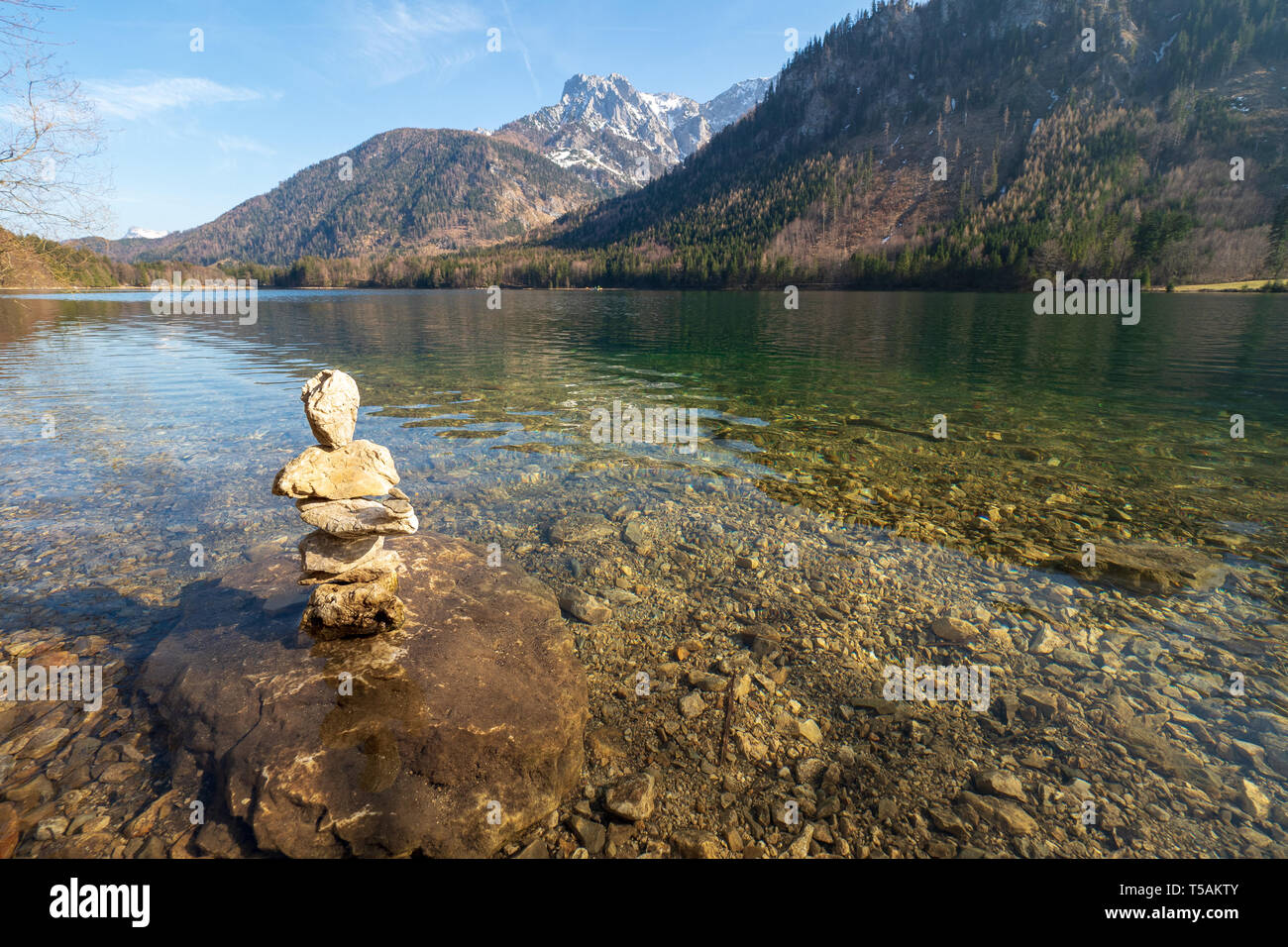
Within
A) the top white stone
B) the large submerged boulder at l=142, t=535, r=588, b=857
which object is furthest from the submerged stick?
the top white stone

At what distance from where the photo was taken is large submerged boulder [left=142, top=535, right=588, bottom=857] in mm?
4484

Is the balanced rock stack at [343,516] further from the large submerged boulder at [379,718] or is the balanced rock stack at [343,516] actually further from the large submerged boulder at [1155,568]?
the large submerged boulder at [1155,568]

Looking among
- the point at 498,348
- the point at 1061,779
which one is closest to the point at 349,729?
the point at 1061,779

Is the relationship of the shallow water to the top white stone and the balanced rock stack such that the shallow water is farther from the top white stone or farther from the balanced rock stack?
the top white stone

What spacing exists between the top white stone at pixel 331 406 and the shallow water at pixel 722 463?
3.68 meters

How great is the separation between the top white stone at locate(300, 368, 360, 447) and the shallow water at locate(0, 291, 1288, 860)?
368 cm

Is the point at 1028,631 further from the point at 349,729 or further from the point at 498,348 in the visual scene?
the point at 498,348

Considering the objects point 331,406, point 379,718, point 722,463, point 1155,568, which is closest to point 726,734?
point 379,718

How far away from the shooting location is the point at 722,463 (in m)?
15.2

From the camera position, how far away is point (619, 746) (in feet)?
18.7

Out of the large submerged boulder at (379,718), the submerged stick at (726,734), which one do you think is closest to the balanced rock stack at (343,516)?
the large submerged boulder at (379,718)

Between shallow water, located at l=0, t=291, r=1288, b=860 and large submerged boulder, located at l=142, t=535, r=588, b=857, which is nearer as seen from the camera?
large submerged boulder, located at l=142, t=535, r=588, b=857

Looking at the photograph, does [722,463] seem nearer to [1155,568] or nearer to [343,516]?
[1155,568]

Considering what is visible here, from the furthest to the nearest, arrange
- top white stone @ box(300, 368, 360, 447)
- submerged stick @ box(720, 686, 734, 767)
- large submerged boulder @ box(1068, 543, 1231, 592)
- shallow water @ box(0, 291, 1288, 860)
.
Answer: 1. large submerged boulder @ box(1068, 543, 1231, 592)
2. shallow water @ box(0, 291, 1288, 860)
3. top white stone @ box(300, 368, 360, 447)
4. submerged stick @ box(720, 686, 734, 767)
